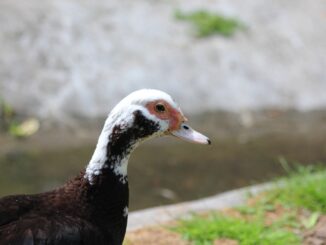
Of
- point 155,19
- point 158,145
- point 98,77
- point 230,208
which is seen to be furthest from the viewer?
point 155,19

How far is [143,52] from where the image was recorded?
6.94 m

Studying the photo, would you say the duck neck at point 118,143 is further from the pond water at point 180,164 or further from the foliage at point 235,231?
the pond water at point 180,164

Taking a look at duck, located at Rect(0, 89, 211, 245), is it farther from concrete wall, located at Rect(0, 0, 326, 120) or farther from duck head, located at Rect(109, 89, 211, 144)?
concrete wall, located at Rect(0, 0, 326, 120)

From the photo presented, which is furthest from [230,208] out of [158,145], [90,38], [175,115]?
[90,38]

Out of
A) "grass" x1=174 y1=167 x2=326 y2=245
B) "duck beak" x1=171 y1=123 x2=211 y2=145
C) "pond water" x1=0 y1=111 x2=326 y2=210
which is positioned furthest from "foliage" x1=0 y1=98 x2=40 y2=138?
"duck beak" x1=171 y1=123 x2=211 y2=145

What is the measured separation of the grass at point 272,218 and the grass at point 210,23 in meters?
3.05

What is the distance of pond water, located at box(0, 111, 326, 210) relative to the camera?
17.7 ft

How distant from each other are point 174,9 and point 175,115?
4928 mm

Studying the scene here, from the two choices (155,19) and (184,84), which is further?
(155,19)

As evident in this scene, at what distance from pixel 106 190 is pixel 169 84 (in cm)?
397

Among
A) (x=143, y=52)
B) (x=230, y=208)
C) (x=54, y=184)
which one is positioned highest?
(x=143, y=52)

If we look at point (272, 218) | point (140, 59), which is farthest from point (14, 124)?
point (272, 218)

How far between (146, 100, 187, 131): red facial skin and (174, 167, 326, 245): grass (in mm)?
1186

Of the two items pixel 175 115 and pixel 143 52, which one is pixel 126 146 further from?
pixel 143 52
